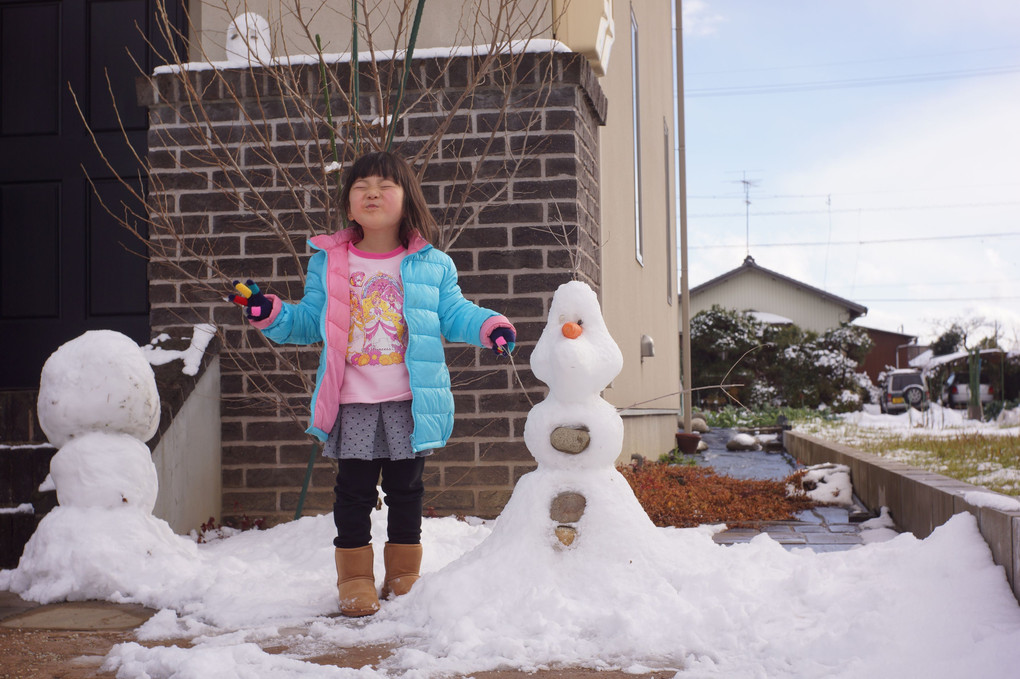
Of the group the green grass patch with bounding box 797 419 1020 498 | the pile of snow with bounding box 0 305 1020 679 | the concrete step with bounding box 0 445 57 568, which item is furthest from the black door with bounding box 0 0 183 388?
the green grass patch with bounding box 797 419 1020 498

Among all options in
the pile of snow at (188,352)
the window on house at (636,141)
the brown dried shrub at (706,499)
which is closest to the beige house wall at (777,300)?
the window on house at (636,141)

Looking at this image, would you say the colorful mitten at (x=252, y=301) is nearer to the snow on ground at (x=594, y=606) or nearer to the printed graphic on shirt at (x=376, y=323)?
the printed graphic on shirt at (x=376, y=323)

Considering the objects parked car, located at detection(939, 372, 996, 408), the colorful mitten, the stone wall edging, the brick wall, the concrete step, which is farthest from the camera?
parked car, located at detection(939, 372, 996, 408)

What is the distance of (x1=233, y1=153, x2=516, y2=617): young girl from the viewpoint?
10.7 feet

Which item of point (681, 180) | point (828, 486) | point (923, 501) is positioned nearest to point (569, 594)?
point (923, 501)

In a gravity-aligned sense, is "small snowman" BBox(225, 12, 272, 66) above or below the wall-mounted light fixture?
above

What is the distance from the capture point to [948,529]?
3.20 meters

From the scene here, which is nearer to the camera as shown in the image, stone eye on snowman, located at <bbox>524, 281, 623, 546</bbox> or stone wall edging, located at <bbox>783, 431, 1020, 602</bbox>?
stone wall edging, located at <bbox>783, 431, 1020, 602</bbox>

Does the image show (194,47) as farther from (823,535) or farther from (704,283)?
(704,283)

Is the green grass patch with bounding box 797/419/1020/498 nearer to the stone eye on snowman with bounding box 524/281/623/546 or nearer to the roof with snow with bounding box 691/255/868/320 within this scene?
the stone eye on snowman with bounding box 524/281/623/546

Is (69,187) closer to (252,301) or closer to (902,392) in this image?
(252,301)

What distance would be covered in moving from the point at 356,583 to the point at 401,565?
22 centimetres

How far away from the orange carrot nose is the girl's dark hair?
636mm

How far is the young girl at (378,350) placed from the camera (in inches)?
128
